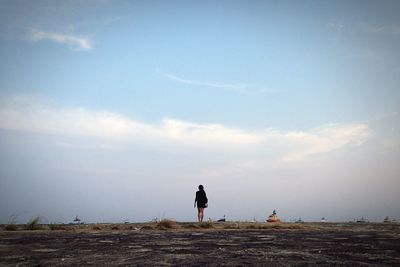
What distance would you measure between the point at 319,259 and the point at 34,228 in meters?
10.5

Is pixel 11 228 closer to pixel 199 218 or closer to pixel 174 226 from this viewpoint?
pixel 174 226

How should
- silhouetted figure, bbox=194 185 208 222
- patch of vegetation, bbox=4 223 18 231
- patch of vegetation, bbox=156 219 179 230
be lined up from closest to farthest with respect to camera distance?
patch of vegetation, bbox=4 223 18 231
patch of vegetation, bbox=156 219 179 230
silhouetted figure, bbox=194 185 208 222

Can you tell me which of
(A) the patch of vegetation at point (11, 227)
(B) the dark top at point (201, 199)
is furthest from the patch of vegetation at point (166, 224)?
(A) the patch of vegetation at point (11, 227)

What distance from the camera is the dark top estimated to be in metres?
16.6

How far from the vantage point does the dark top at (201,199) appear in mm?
16562

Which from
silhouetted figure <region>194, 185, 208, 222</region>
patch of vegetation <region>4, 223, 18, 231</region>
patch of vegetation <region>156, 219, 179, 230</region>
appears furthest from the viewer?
silhouetted figure <region>194, 185, 208, 222</region>

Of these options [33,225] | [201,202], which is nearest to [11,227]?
[33,225]

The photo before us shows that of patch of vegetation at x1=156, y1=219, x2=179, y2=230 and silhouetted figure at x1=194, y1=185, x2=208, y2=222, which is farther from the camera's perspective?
silhouetted figure at x1=194, y1=185, x2=208, y2=222

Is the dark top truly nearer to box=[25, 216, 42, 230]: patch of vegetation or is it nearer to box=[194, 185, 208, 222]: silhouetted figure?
box=[194, 185, 208, 222]: silhouetted figure

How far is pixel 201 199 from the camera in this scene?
54.5 ft

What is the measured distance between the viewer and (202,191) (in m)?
16.7

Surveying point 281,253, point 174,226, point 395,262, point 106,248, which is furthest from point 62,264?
point 174,226

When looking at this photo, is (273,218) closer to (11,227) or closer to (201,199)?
(201,199)

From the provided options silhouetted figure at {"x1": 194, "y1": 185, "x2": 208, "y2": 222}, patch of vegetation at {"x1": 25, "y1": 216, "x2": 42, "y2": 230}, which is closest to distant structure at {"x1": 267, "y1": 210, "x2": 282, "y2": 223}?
silhouetted figure at {"x1": 194, "y1": 185, "x2": 208, "y2": 222}
